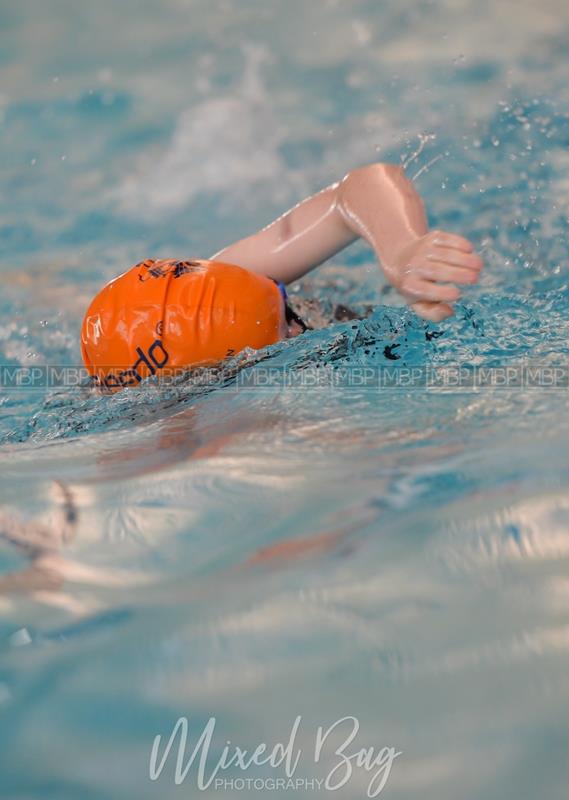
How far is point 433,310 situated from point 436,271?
0.32 feet

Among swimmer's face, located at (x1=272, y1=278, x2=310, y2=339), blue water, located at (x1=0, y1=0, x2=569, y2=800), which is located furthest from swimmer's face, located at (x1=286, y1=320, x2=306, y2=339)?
blue water, located at (x1=0, y1=0, x2=569, y2=800)

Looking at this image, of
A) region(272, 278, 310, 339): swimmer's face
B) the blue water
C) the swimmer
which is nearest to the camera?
the blue water

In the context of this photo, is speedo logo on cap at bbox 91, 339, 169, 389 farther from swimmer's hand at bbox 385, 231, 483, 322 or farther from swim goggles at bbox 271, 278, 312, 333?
swimmer's hand at bbox 385, 231, 483, 322

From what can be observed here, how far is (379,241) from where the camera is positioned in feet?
7.59

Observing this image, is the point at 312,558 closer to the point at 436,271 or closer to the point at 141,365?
the point at 436,271

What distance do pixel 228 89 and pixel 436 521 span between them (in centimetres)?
470

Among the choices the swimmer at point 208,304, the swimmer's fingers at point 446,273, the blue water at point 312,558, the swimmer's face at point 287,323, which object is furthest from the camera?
the swimmer's face at point 287,323

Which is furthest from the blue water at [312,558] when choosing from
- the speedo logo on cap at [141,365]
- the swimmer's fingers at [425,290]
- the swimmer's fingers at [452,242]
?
the swimmer's fingers at [452,242]

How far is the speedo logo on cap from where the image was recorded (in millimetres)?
2255

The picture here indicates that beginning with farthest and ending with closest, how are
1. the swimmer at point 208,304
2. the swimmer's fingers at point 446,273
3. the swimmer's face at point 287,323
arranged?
1. the swimmer's face at point 287,323
2. the swimmer at point 208,304
3. the swimmer's fingers at point 446,273

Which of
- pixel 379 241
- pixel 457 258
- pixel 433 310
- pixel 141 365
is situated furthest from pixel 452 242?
pixel 141 365

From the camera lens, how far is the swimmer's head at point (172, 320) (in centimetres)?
224

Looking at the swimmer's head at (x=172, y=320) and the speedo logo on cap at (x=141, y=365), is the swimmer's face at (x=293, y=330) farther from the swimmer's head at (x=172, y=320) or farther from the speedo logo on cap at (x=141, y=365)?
the speedo logo on cap at (x=141, y=365)

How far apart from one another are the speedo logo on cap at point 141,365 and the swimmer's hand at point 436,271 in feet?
2.00
